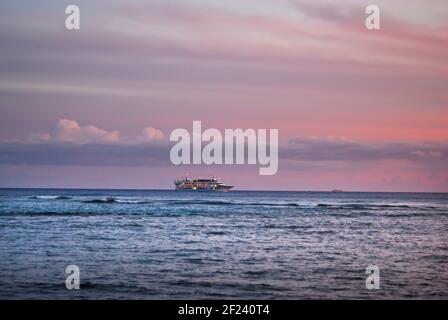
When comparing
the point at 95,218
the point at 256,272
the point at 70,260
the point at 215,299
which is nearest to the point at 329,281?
the point at 256,272

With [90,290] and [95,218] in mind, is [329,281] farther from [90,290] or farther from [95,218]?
[95,218]

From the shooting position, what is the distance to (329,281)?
24.5m

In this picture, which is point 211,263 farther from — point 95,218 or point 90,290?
point 95,218

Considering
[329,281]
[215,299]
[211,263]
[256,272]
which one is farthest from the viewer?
[211,263]

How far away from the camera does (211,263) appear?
28.9 meters

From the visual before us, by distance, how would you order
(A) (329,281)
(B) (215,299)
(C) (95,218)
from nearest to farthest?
(B) (215,299) → (A) (329,281) → (C) (95,218)

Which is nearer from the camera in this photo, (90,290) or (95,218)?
(90,290)


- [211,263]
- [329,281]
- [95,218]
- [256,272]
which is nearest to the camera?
[329,281]
